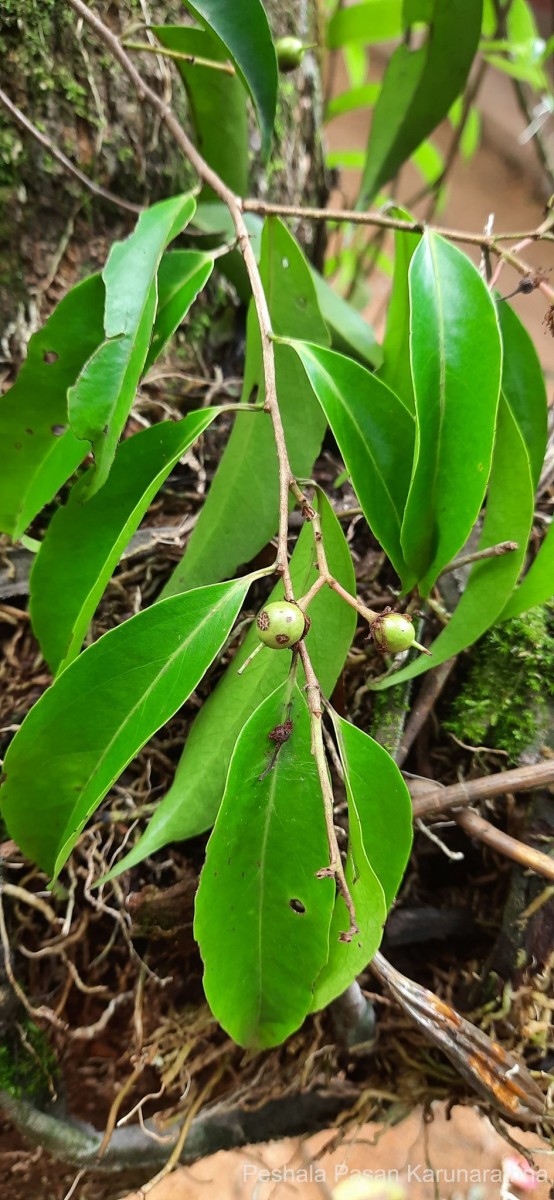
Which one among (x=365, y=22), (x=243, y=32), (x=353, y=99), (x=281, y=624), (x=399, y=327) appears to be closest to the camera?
(x=281, y=624)

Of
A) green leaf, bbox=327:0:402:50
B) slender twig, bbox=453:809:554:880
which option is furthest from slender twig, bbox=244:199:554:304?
green leaf, bbox=327:0:402:50

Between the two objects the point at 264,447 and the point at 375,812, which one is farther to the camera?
the point at 264,447

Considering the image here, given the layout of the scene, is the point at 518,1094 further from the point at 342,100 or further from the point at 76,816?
the point at 342,100

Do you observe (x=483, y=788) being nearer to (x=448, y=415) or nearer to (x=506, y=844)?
(x=506, y=844)

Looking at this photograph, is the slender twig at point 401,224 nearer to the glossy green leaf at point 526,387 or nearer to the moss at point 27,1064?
the glossy green leaf at point 526,387

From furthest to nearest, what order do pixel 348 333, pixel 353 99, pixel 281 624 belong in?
pixel 353 99 → pixel 348 333 → pixel 281 624

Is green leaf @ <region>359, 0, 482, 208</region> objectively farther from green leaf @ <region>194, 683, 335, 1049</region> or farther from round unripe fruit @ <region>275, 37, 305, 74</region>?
green leaf @ <region>194, 683, 335, 1049</region>

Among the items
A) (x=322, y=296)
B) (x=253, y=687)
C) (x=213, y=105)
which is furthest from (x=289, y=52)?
(x=253, y=687)

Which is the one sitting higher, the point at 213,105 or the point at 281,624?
the point at 213,105
